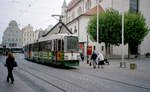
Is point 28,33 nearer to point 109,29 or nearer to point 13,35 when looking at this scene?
point 13,35

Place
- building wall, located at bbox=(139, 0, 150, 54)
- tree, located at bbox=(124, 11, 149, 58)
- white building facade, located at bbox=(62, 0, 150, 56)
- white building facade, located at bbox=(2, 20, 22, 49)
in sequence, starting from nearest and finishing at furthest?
tree, located at bbox=(124, 11, 149, 58) < white building facade, located at bbox=(62, 0, 150, 56) < building wall, located at bbox=(139, 0, 150, 54) < white building facade, located at bbox=(2, 20, 22, 49)

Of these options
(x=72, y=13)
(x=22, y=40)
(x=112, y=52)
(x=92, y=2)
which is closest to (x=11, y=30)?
(x=22, y=40)

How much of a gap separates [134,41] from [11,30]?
3067 inches

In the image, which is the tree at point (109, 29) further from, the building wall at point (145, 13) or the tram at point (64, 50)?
the tram at point (64, 50)

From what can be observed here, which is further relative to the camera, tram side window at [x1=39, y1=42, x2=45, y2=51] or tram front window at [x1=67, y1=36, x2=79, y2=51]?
tram side window at [x1=39, y1=42, x2=45, y2=51]

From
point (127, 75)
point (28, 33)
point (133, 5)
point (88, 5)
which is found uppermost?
point (88, 5)

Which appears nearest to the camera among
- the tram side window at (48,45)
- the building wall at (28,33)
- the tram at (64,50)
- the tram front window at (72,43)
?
the tram at (64,50)

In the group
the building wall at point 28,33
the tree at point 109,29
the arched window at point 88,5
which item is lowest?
the tree at point 109,29

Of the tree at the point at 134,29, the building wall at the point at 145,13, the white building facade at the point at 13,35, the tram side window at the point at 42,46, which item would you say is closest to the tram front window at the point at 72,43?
the tram side window at the point at 42,46

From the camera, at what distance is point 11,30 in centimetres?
10431

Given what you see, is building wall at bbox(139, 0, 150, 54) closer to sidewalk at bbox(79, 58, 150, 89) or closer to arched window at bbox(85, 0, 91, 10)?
arched window at bbox(85, 0, 91, 10)

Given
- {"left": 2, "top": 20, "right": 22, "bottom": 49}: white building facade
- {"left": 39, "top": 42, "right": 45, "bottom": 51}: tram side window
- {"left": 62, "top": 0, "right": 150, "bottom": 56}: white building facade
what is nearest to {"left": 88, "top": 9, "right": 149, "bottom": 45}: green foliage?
{"left": 62, "top": 0, "right": 150, "bottom": 56}: white building facade

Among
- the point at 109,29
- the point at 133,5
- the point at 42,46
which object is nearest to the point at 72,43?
the point at 42,46

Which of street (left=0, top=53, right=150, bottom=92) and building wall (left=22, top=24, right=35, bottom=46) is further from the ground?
building wall (left=22, top=24, right=35, bottom=46)
